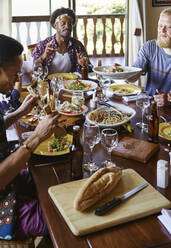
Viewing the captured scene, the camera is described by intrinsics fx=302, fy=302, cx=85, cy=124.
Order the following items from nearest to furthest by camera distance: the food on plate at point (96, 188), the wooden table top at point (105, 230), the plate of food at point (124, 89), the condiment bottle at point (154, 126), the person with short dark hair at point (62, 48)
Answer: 1. the wooden table top at point (105, 230)
2. the food on plate at point (96, 188)
3. the condiment bottle at point (154, 126)
4. the plate of food at point (124, 89)
5. the person with short dark hair at point (62, 48)

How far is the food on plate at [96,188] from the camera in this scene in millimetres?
1034

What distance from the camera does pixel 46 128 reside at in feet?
4.74

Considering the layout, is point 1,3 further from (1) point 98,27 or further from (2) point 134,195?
(2) point 134,195

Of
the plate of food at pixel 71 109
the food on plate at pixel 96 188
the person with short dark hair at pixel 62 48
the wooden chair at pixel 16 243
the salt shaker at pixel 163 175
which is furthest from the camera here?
the person with short dark hair at pixel 62 48

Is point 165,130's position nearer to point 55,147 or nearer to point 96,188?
point 55,147

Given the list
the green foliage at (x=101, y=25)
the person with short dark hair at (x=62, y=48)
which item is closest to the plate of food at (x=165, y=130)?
the person with short dark hair at (x=62, y=48)

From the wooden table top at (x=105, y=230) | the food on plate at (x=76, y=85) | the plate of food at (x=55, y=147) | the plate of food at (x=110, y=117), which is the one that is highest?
the food on plate at (x=76, y=85)

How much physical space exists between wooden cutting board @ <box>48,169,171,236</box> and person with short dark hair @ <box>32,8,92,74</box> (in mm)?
2281

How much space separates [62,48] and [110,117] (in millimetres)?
1900

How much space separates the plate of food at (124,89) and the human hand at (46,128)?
955 millimetres

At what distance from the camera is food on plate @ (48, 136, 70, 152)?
1.48 m

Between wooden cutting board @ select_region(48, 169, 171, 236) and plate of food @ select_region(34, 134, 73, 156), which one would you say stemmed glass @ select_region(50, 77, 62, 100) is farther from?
wooden cutting board @ select_region(48, 169, 171, 236)

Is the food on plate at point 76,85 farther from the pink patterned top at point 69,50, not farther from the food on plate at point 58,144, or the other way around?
the food on plate at point 58,144

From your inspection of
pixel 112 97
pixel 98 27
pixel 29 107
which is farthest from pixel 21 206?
pixel 98 27
